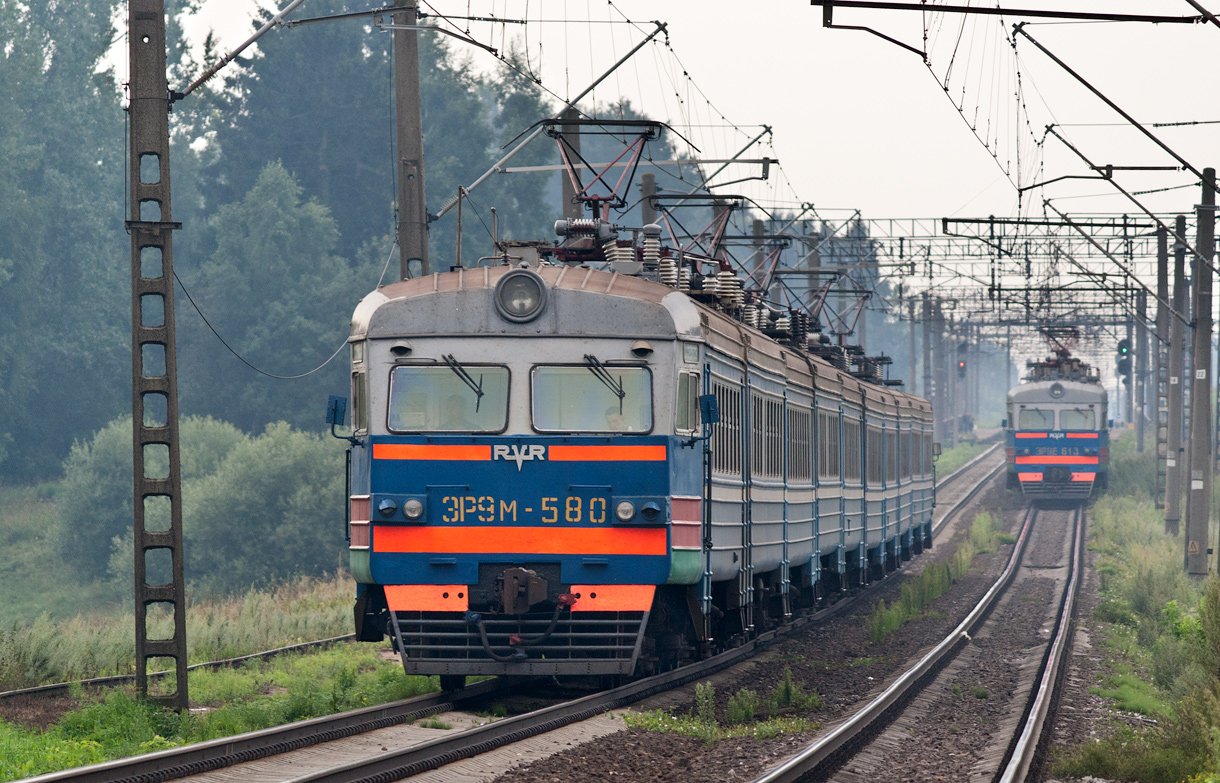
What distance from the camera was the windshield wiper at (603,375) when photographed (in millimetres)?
14008

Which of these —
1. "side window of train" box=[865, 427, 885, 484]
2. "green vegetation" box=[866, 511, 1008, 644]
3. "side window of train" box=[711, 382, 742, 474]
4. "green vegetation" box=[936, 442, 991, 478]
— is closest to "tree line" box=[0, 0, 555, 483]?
"green vegetation" box=[936, 442, 991, 478]

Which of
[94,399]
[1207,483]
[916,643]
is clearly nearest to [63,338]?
[94,399]

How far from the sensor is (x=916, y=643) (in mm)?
21453

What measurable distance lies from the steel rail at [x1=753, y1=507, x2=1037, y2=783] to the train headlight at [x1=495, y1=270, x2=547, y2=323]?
3991mm

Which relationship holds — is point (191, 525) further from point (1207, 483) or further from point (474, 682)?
point (474, 682)

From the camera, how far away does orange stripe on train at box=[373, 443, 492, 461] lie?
13906 millimetres

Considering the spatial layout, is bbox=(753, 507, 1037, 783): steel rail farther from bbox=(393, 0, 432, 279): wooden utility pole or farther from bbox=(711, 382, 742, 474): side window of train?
bbox=(393, 0, 432, 279): wooden utility pole

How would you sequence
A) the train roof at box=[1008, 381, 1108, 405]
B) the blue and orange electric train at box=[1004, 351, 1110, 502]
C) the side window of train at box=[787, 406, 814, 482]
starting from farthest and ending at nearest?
the blue and orange electric train at box=[1004, 351, 1110, 502] → the train roof at box=[1008, 381, 1108, 405] → the side window of train at box=[787, 406, 814, 482]

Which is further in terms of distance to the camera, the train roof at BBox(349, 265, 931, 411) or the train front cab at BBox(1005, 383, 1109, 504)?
the train front cab at BBox(1005, 383, 1109, 504)

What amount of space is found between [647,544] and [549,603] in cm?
89

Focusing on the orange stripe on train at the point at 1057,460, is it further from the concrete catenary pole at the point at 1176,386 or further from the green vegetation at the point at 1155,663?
the concrete catenary pole at the point at 1176,386

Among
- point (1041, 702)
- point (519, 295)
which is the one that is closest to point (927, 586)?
point (1041, 702)

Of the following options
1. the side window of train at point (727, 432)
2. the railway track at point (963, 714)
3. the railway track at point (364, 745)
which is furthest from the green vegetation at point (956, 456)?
the railway track at point (364, 745)

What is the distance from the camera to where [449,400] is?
14.1 m
